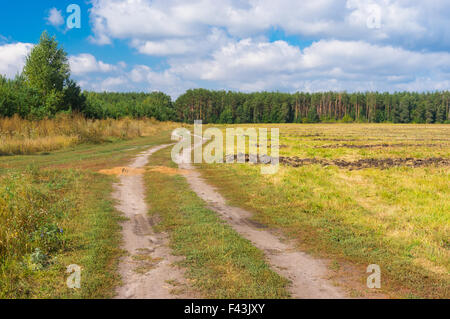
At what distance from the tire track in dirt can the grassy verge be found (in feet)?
0.87

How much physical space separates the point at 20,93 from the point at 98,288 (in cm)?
3336

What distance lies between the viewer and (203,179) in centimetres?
1653

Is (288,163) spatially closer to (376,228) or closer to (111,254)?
(376,228)

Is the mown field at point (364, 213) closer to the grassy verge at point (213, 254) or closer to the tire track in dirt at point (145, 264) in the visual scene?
the grassy verge at point (213, 254)

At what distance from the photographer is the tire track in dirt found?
5492 millimetres

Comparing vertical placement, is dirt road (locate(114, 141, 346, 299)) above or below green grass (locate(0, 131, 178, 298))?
below

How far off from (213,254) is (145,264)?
137 cm

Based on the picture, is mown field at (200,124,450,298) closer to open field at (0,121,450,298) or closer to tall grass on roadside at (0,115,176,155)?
open field at (0,121,450,298)

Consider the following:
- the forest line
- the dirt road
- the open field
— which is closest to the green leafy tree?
the open field

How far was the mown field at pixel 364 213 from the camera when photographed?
6629 millimetres

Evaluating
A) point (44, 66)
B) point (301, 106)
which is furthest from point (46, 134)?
point (301, 106)

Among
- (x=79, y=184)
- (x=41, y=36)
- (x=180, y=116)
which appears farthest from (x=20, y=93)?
(x=180, y=116)
